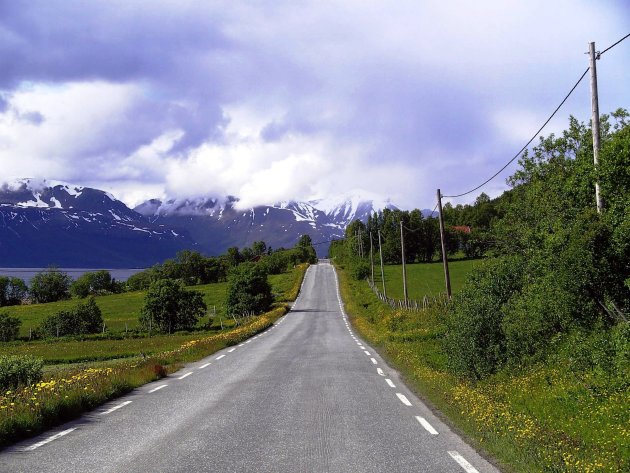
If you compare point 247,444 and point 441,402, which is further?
point 441,402

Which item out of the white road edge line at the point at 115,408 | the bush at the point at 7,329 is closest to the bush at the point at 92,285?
the bush at the point at 7,329

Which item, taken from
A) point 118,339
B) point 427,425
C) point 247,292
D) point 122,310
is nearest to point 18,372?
point 427,425

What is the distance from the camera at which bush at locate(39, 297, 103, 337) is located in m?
68.3

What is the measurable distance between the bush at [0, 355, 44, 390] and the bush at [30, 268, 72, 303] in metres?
154

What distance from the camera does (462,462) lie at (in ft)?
22.4

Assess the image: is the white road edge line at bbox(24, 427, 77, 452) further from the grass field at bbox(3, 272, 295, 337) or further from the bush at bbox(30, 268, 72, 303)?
the bush at bbox(30, 268, 72, 303)

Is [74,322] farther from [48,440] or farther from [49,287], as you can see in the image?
[49,287]

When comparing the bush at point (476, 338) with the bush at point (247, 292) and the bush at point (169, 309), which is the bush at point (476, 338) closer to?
the bush at point (247, 292)

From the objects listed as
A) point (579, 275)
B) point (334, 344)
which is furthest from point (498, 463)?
point (334, 344)

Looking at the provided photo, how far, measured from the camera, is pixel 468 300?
14.5 metres

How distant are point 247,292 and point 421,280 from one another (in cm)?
3723

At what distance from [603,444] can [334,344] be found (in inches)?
876

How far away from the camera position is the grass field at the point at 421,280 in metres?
79.2

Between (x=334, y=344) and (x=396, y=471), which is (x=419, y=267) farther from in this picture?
(x=396, y=471)
